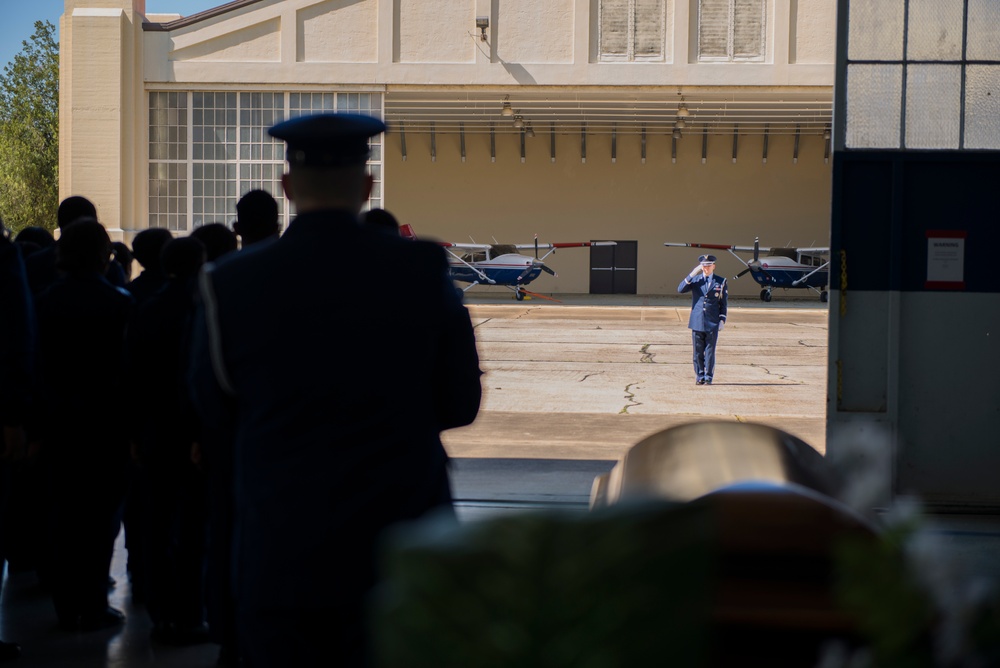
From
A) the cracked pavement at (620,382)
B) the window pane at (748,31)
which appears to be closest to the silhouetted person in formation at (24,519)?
the cracked pavement at (620,382)

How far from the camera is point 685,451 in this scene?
10.3ft

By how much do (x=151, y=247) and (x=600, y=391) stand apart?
1019cm

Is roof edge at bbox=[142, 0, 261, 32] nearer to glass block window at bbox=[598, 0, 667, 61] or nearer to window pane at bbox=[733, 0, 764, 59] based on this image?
glass block window at bbox=[598, 0, 667, 61]

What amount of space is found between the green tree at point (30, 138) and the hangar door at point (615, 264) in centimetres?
2847

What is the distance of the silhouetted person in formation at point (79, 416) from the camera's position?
16.0ft

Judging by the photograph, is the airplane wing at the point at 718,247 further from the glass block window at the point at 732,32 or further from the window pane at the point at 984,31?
the window pane at the point at 984,31

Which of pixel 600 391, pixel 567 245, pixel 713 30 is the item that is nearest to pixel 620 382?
pixel 600 391

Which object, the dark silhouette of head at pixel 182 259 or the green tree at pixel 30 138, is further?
the green tree at pixel 30 138

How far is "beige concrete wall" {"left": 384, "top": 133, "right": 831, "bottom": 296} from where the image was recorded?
4184cm

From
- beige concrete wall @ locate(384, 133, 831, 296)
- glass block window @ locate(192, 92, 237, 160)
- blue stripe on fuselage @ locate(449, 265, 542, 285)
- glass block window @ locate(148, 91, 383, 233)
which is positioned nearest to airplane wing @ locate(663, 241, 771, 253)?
beige concrete wall @ locate(384, 133, 831, 296)

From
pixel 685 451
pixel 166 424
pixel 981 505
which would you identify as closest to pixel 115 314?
pixel 166 424

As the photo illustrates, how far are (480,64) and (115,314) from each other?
28.9 meters

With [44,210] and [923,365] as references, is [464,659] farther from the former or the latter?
[44,210]

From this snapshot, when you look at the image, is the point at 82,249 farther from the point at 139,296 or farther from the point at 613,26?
the point at 613,26
